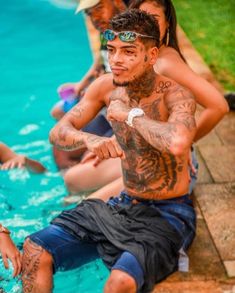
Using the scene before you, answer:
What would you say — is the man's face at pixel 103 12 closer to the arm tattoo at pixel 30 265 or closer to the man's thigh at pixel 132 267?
the arm tattoo at pixel 30 265

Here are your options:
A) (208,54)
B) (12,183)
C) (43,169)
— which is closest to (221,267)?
(43,169)

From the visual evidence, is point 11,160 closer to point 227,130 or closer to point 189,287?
point 227,130

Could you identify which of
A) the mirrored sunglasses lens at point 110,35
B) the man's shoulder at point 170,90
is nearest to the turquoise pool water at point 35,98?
the man's shoulder at point 170,90

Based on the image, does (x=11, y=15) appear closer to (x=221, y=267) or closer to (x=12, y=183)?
(x=12, y=183)

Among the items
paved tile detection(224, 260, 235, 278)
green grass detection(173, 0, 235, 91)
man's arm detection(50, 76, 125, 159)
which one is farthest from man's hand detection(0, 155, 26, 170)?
green grass detection(173, 0, 235, 91)

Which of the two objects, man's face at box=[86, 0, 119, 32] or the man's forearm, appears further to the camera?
man's face at box=[86, 0, 119, 32]

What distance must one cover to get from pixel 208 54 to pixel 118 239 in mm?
5300

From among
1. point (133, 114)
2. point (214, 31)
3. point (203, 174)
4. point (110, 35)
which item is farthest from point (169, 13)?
point (214, 31)

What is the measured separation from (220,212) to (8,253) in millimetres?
1624

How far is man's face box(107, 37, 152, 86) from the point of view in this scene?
9.99ft

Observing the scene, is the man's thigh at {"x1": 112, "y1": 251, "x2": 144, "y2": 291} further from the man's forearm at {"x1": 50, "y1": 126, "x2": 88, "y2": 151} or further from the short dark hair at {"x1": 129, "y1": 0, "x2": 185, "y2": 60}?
the short dark hair at {"x1": 129, "y1": 0, "x2": 185, "y2": 60}

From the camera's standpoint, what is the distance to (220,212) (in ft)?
12.7

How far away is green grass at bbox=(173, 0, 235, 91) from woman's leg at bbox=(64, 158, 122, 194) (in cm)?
247

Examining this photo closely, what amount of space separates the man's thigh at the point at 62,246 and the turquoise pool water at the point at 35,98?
374 millimetres
